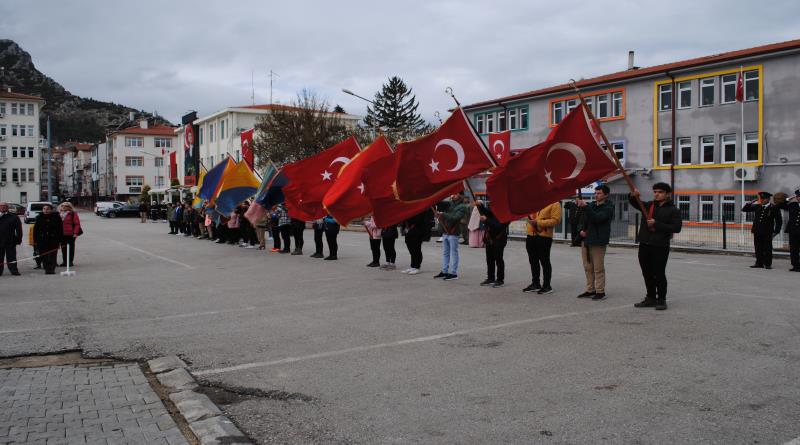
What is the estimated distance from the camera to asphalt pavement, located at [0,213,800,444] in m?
4.82

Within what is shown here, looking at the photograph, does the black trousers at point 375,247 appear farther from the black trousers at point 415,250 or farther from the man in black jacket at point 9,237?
the man in black jacket at point 9,237

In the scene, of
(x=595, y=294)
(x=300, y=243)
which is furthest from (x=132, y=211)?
(x=595, y=294)

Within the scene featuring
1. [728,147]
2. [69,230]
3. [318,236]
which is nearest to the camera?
[69,230]

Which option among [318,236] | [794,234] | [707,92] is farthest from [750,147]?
[318,236]

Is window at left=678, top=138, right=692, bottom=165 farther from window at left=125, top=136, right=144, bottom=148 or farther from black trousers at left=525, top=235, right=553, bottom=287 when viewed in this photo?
window at left=125, top=136, right=144, bottom=148

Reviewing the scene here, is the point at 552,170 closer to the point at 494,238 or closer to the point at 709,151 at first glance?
the point at 494,238

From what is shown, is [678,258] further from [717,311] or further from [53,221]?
[53,221]

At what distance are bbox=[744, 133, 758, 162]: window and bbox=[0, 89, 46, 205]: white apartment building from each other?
96.8 meters

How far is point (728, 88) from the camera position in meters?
34.2

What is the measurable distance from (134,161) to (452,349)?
10690cm

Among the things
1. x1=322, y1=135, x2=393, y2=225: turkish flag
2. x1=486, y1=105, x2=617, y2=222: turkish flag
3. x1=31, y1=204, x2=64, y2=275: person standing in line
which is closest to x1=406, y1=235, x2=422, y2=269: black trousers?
x1=322, y1=135, x2=393, y2=225: turkish flag

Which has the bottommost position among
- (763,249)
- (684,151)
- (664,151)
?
(763,249)

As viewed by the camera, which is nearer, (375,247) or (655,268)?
(655,268)

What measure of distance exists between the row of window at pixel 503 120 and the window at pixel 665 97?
32.6ft
